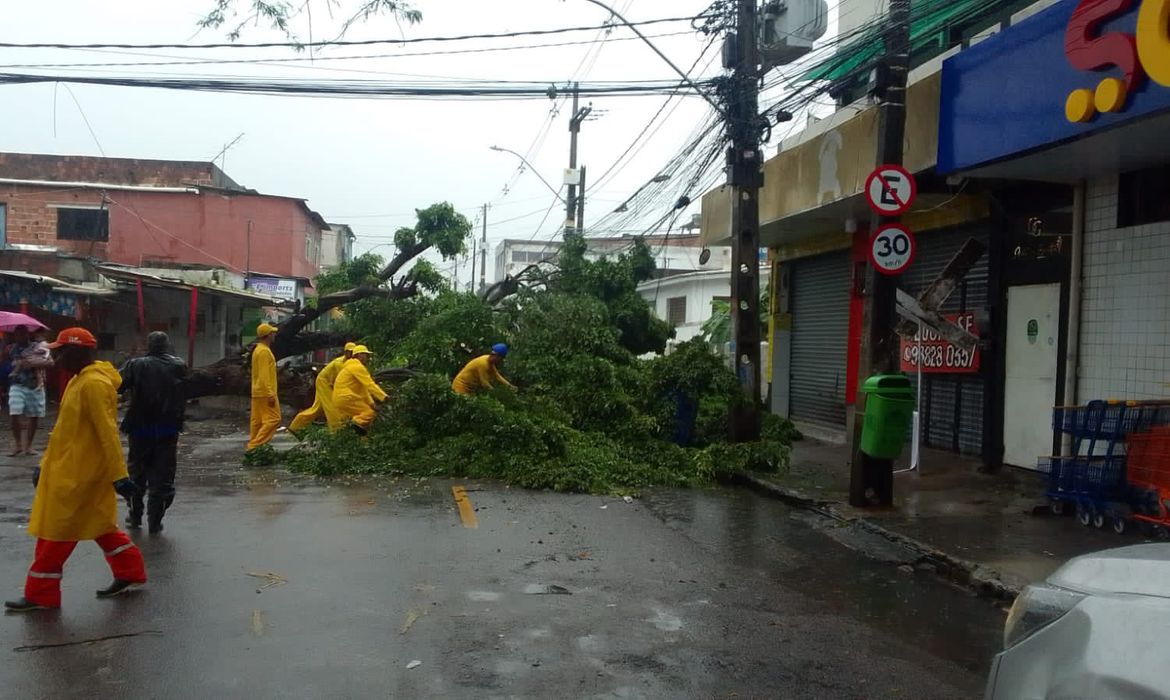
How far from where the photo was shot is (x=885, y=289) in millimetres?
9922

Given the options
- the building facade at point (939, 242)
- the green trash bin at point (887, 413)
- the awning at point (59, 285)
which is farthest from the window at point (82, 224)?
the green trash bin at point (887, 413)

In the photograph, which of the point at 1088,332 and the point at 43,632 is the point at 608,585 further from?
the point at 1088,332

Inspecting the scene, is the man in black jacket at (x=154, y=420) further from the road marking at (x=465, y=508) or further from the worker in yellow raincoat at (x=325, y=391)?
the worker in yellow raincoat at (x=325, y=391)

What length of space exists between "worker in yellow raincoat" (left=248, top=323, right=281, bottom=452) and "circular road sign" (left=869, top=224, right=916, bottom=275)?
7.40 meters

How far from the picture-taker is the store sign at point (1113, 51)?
24.4 ft

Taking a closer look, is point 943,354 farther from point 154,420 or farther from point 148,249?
point 148,249

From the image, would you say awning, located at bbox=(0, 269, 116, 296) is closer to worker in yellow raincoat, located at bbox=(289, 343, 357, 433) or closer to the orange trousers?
worker in yellow raincoat, located at bbox=(289, 343, 357, 433)

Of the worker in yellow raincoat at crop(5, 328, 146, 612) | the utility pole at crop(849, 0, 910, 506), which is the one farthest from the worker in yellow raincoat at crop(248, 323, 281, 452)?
the utility pole at crop(849, 0, 910, 506)

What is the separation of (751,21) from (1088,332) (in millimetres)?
6214

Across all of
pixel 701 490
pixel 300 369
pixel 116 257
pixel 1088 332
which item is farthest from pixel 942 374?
pixel 116 257

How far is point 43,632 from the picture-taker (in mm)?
5613

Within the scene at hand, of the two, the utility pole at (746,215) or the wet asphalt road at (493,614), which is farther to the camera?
the utility pole at (746,215)

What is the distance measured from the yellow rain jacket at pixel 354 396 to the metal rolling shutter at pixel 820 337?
26.3 ft

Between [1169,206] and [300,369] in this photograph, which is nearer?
[1169,206]
